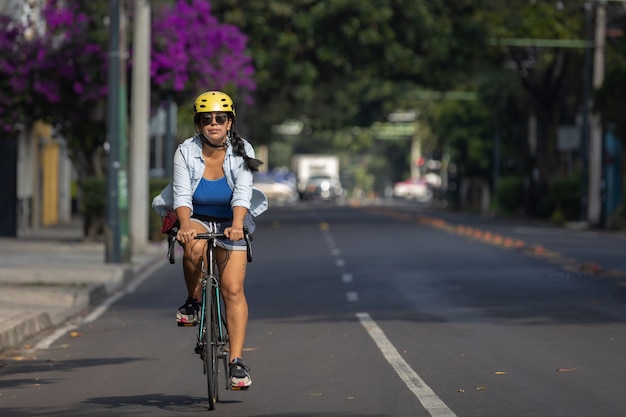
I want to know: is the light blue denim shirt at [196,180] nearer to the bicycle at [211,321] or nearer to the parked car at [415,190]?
the bicycle at [211,321]

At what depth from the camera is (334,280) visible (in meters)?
25.8

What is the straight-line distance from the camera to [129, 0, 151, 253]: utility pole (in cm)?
3359

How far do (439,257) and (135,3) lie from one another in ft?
26.3

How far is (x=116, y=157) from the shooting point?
98.6 feet

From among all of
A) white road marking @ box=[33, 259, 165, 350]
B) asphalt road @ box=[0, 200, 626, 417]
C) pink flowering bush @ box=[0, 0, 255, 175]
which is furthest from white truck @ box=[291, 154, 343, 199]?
asphalt road @ box=[0, 200, 626, 417]

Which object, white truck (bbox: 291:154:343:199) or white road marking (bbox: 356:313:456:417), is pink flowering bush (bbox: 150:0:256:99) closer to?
white road marking (bbox: 356:313:456:417)

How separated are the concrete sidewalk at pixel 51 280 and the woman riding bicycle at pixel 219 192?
16.3 ft

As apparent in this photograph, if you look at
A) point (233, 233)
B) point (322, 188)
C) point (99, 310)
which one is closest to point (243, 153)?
point (233, 233)

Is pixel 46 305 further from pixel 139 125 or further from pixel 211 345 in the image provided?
pixel 139 125

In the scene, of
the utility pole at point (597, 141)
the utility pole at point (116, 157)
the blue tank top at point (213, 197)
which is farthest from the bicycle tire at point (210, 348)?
the utility pole at point (597, 141)

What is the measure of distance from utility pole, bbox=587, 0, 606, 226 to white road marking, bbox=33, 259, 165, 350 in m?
23.6

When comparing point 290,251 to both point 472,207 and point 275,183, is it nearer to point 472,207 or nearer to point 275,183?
point 472,207

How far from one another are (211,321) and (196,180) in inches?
37.1

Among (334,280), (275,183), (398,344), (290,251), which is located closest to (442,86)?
(290,251)
